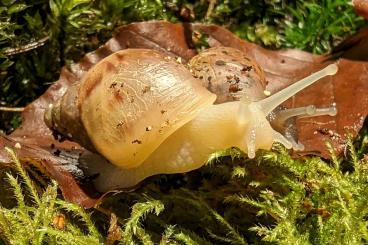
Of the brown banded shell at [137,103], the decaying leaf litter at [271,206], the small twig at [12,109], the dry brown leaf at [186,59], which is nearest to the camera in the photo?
the decaying leaf litter at [271,206]

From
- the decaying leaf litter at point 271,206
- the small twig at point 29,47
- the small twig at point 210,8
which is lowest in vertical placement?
the decaying leaf litter at point 271,206

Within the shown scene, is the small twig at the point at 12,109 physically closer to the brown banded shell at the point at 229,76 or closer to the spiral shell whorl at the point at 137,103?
the spiral shell whorl at the point at 137,103

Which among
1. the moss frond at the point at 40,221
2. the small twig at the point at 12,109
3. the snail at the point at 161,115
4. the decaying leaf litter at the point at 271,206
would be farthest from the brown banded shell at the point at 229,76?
the small twig at the point at 12,109

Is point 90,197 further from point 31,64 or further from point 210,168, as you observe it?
point 31,64

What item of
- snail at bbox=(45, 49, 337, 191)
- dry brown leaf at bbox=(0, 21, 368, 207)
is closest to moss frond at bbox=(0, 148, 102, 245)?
dry brown leaf at bbox=(0, 21, 368, 207)

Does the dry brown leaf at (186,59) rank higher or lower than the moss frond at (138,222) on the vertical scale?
higher

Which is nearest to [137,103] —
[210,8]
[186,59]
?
[186,59]

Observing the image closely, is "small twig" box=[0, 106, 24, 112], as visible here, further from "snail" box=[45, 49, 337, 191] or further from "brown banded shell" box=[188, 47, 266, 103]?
"brown banded shell" box=[188, 47, 266, 103]

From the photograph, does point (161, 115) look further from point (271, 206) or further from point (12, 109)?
point (12, 109)
